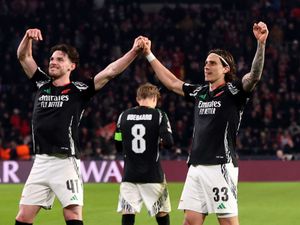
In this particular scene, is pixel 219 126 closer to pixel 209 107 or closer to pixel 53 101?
pixel 209 107

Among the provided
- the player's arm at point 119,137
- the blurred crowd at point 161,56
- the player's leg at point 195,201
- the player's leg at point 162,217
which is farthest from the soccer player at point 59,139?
the blurred crowd at point 161,56

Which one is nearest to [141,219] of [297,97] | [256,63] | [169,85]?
[169,85]

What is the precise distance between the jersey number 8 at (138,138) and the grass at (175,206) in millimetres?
2248

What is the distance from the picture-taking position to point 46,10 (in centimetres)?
3055

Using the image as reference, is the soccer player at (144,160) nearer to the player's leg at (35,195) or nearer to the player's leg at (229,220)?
the player's leg at (35,195)

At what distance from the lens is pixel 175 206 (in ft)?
47.2

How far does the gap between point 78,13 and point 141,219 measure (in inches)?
740

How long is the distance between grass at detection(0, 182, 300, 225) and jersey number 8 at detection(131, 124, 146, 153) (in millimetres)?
2248

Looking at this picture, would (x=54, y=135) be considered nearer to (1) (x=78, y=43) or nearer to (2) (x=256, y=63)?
(2) (x=256, y=63)

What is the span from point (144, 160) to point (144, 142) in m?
0.20

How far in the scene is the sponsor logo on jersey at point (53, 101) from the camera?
8.33m

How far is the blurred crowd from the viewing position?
24.4m

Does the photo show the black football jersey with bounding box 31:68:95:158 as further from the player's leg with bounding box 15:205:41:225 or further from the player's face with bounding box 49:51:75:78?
the player's leg with bounding box 15:205:41:225

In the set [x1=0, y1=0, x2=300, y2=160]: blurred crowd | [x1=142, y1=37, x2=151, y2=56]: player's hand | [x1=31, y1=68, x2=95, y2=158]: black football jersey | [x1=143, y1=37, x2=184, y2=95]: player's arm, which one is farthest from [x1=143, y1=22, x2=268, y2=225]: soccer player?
[x1=0, y1=0, x2=300, y2=160]: blurred crowd
